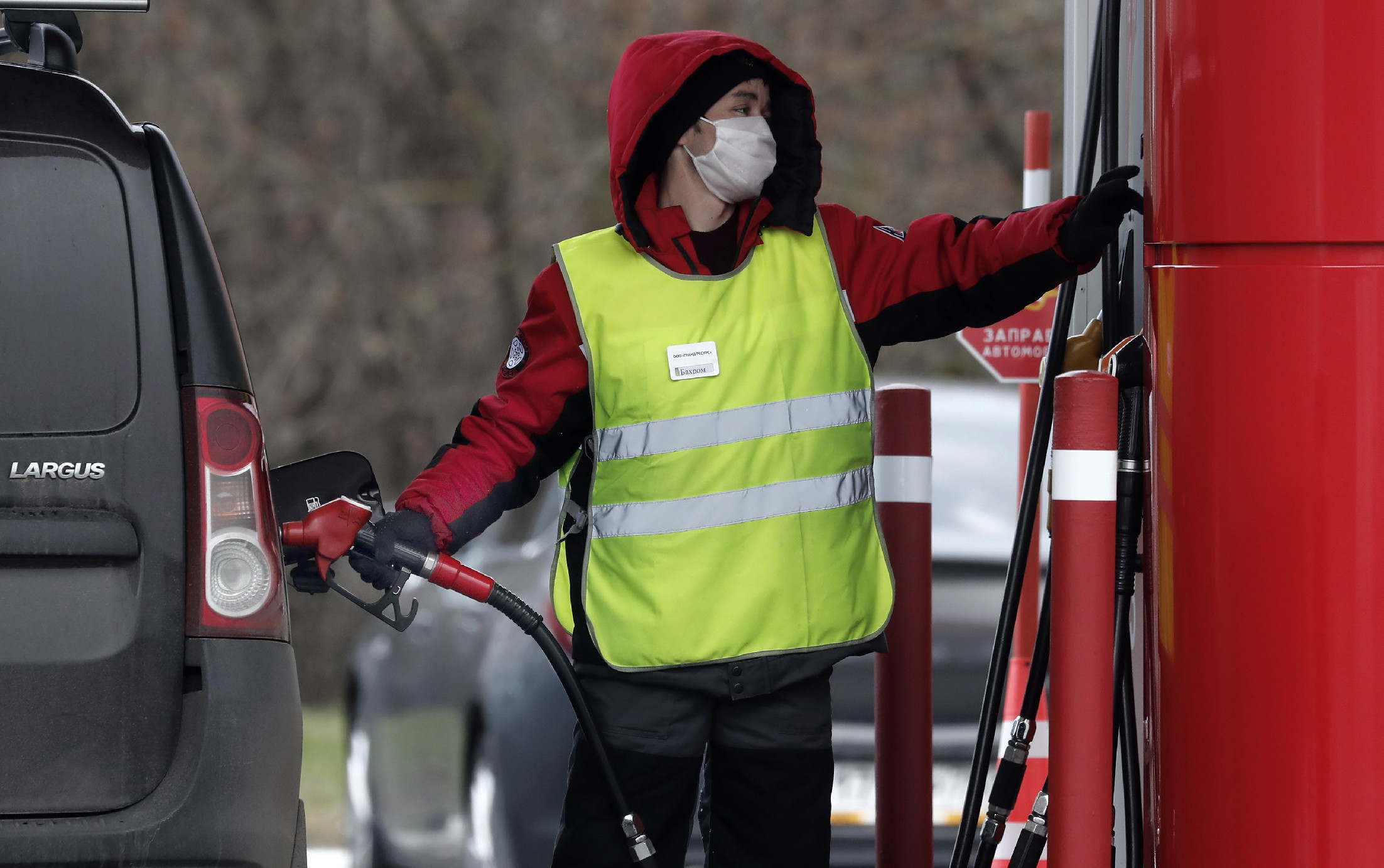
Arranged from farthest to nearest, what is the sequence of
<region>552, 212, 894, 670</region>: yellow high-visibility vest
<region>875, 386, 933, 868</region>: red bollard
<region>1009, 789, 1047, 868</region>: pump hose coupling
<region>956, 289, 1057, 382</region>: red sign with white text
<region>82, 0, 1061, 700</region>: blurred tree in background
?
1. <region>82, 0, 1061, 700</region>: blurred tree in background
2. <region>956, 289, 1057, 382</region>: red sign with white text
3. <region>875, 386, 933, 868</region>: red bollard
4. <region>552, 212, 894, 670</region>: yellow high-visibility vest
5. <region>1009, 789, 1047, 868</region>: pump hose coupling

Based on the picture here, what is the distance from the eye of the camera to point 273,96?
13.7 metres

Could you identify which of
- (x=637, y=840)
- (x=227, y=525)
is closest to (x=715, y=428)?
(x=637, y=840)

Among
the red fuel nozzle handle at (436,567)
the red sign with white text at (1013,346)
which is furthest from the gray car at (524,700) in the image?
the red fuel nozzle handle at (436,567)

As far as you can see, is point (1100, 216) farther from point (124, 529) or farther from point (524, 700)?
point (524, 700)

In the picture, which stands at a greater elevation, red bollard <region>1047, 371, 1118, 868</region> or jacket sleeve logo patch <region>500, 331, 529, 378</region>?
jacket sleeve logo patch <region>500, 331, 529, 378</region>

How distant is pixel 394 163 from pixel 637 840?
36.5 ft

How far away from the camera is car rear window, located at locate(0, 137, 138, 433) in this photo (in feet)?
8.53

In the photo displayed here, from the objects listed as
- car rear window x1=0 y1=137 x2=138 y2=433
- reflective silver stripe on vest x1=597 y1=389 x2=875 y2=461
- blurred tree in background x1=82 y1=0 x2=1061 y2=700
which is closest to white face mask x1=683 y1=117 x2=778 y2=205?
reflective silver stripe on vest x1=597 y1=389 x2=875 y2=461

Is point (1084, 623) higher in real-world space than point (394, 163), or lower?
lower

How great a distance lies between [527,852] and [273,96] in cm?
1038

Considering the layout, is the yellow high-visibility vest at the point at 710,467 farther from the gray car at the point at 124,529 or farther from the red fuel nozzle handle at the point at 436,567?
the gray car at the point at 124,529

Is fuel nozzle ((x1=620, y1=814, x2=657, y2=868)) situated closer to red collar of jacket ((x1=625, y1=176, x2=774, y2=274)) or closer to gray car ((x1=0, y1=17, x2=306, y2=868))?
gray car ((x1=0, y1=17, x2=306, y2=868))

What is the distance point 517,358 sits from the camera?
10.4ft

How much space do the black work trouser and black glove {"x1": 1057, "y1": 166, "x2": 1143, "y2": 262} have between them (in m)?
0.88
